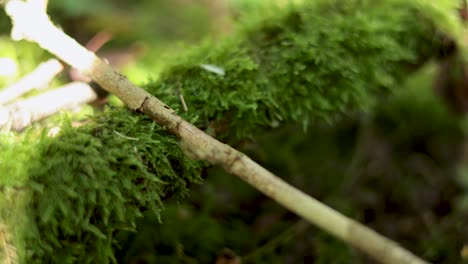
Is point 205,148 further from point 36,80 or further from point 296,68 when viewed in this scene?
point 36,80

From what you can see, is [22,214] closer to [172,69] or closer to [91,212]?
[91,212]

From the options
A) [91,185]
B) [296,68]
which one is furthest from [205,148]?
[296,68]

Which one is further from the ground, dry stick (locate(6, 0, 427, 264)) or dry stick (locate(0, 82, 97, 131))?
dry stick (locate(6, 0, 427, 264))

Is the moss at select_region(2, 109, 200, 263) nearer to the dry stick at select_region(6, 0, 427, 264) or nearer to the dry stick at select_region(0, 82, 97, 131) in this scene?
the dry stick at select_region(6, 0, 427, 264)

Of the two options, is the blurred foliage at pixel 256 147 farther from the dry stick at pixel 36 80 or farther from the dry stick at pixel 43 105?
the dry stick at pixel 36 80

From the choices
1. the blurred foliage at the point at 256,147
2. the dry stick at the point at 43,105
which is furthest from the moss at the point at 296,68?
the dry stick at the point at 43,105

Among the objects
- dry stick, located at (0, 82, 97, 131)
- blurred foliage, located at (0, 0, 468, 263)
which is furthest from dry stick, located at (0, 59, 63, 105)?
blurred foliage, located at (0, 0, 468, 263)
